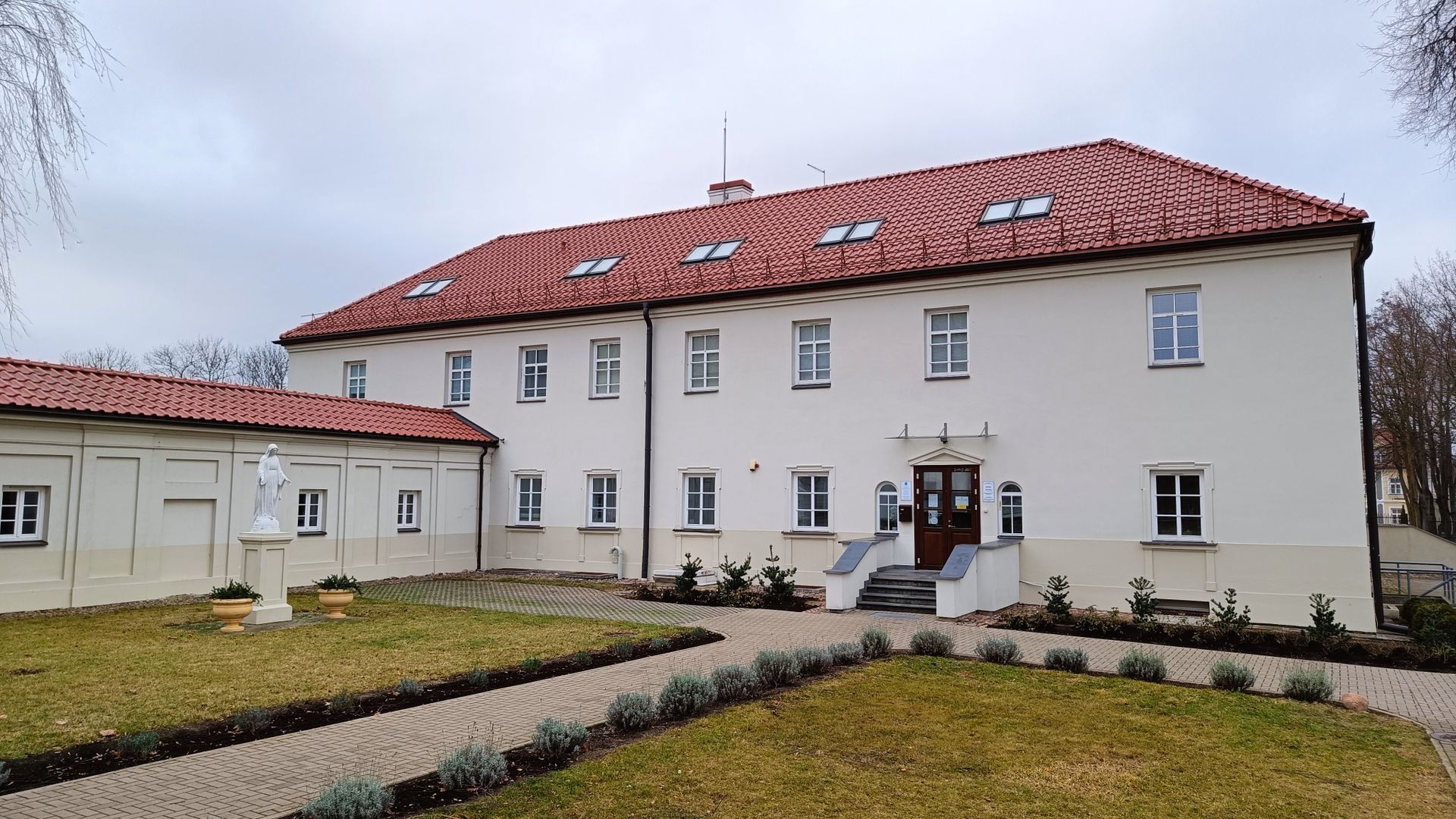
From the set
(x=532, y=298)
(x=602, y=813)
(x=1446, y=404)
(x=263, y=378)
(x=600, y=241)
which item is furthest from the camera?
(x=263, y=378)

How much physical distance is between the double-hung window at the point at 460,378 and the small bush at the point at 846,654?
1556cm

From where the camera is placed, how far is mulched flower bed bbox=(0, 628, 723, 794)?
6.67 m

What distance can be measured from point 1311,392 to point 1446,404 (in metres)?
22.9

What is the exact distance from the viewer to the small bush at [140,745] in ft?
23.1

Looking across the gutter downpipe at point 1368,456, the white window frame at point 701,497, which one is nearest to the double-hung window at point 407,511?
the white window frame at point 701,497

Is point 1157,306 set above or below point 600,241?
below

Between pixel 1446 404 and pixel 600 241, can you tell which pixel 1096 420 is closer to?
pixel 600 241

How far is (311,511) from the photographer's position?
19.4 m

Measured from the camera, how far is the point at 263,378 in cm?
5847

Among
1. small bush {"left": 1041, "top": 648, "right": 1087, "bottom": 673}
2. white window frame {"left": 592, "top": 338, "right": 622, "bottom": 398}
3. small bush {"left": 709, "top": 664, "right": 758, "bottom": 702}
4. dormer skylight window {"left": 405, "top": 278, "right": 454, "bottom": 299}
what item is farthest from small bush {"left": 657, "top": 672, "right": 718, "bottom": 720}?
dormer skylight window {"left": 405, "top": 278, "right": 454, "bottom": 299}

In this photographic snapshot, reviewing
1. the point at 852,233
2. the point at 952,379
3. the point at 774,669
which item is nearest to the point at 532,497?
the point at 852,233

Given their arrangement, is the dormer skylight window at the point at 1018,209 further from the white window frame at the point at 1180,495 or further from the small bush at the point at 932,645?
the small bush at the point at 932,645

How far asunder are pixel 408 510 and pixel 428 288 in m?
8.02

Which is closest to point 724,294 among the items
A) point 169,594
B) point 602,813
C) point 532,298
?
point 532,298
